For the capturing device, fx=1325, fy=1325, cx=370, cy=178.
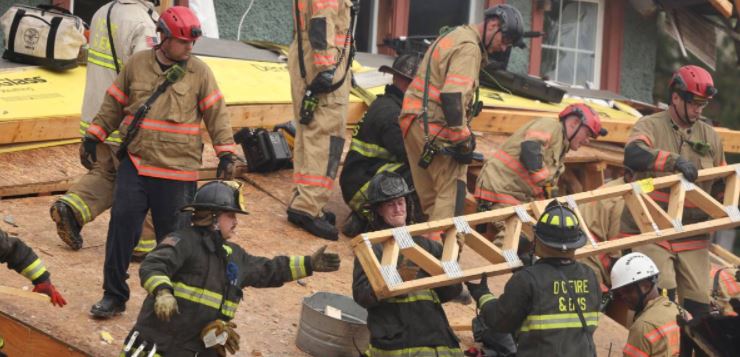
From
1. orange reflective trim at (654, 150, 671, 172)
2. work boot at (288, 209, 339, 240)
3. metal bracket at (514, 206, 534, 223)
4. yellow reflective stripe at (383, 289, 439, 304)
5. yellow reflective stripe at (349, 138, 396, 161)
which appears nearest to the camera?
yellow reflective stripe at (383, 289, 439, 304)

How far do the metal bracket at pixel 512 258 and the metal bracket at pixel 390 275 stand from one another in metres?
0.87

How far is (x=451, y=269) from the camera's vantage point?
7688mm

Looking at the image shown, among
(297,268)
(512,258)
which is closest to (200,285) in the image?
(297,268)

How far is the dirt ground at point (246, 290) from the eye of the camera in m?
7.96

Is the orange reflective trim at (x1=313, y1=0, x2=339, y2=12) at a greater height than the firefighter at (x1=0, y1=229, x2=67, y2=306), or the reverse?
the orange reflective trim at (x1=313, y1=0, x2=339, y2=12)

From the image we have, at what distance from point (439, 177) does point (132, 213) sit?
284cm

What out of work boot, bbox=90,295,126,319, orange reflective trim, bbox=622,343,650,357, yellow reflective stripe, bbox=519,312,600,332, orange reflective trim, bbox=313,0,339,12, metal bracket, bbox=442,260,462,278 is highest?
orange reflective trim, bbox=313,0,339,12

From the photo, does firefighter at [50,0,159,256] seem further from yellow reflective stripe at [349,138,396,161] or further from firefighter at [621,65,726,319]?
firefighter at [621,65,726,319]

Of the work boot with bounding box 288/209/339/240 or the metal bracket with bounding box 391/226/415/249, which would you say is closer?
the metal bracket with bounding box 391/226/415/249

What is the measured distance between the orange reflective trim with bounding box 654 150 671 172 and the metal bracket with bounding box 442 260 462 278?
249cm

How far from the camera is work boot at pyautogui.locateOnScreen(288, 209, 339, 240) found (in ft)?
34.4

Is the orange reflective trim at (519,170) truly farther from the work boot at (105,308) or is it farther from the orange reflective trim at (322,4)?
the work boot at (105,308)

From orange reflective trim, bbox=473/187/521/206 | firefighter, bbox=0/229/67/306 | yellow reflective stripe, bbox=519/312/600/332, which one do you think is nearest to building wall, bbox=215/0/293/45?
orange reflective trim, bbox=473/187/521/206

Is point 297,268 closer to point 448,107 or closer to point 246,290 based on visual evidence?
point 246,290
